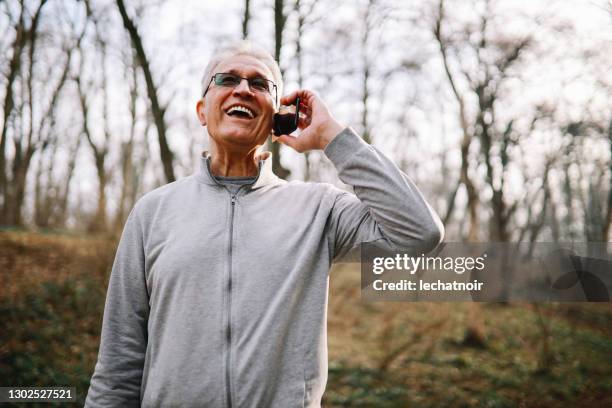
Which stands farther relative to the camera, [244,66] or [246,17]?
[246,17]

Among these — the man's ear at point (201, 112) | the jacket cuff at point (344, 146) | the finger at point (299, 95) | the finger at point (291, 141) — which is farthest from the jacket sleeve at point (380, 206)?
the man's ear at point (201, 112)

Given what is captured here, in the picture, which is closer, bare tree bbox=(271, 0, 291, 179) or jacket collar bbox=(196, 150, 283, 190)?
jacket collar bbox=(196, 150, 283, 190)

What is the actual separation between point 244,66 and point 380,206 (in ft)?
2.74

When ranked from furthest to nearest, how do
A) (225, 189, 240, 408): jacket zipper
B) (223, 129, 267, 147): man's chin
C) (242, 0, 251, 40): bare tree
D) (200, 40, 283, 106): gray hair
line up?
(242, 0, 251, 40): bare tree
(200, 40, 283, 106): gray hair
(223, 129, 267, 147): man's chin
(225, 189, 240, 408): jacket zipper

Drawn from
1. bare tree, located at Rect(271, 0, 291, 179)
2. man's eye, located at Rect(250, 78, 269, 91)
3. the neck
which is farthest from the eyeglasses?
bare tree, located at Rect(271, 0, 291, 179)

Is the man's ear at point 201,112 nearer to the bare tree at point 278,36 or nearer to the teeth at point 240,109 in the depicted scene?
the teeth at point 240,109

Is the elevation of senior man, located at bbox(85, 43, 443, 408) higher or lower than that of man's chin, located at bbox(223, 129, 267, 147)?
lower

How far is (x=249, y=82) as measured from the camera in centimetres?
174

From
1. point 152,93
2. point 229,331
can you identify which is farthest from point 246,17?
point 229,331

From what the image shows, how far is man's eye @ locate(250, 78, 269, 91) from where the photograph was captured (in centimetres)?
175

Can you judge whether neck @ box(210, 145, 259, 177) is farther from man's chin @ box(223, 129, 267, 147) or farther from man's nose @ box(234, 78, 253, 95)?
man's nose @ box(234, 78, 253, 95)

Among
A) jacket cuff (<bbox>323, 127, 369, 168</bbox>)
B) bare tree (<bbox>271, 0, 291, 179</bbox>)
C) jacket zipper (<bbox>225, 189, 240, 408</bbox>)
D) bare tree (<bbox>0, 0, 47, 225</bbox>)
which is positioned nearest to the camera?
jacket zipper (<bbox>225, 189, 240, 408</bbox>)

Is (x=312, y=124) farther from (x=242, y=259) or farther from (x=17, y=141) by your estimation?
(x=17, y=141)

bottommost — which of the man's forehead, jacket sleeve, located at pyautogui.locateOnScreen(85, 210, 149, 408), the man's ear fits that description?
jacket sleeve, located at pyautogui.locateOnScreen(85, 210, 149, 408)
